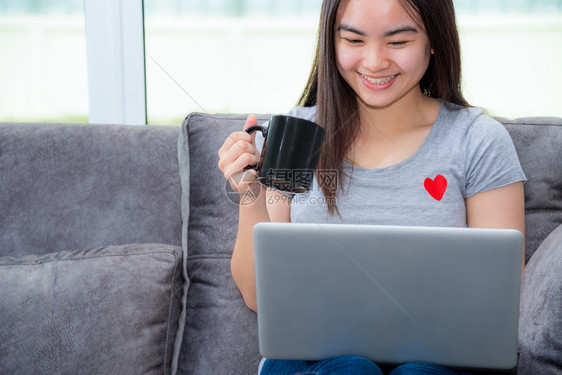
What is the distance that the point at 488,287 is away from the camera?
0.71m

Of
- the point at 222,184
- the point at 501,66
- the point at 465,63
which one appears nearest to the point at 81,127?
the point at 222,184

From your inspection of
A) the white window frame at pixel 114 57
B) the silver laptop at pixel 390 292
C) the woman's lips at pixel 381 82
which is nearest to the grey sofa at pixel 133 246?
the silver laptop at pixel 390 292

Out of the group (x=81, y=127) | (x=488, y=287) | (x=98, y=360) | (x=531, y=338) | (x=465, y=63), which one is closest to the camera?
(x=488, y=287)

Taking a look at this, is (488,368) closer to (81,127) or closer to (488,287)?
(488,287)

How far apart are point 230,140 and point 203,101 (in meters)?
0.97

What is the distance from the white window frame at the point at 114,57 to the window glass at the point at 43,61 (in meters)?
0.06

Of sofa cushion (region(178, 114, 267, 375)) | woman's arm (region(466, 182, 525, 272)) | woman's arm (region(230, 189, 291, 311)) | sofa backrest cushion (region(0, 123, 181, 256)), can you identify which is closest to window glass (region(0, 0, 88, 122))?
sofa backrest cushion (region(0, 123, 181, 256))

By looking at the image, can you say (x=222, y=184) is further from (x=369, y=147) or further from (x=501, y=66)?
(x=501, y=66)

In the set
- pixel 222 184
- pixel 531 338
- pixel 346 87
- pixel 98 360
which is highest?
pixel 346 87

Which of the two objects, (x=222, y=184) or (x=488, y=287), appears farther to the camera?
(x=222, y=184)

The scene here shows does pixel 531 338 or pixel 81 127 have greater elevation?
pixel 81 127

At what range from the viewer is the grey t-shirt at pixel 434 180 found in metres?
1.06

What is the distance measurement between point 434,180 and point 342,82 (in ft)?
1.05

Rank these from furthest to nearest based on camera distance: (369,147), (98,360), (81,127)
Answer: (81,127) → (369,147) → (98,360)
